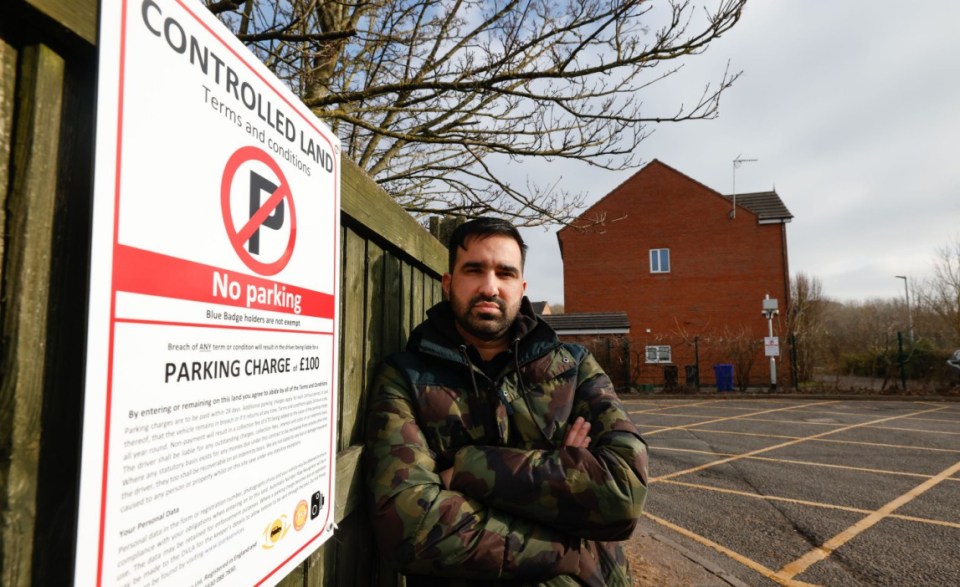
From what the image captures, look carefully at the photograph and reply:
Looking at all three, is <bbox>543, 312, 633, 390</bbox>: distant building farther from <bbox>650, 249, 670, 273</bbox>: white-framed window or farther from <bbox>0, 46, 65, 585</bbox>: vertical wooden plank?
<bbox>0, 46, 65, 585</bbox>: vertical wooden plank

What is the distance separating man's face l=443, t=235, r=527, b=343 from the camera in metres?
2.14

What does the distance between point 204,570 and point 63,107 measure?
0.84 m

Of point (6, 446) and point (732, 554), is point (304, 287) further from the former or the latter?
point (732, 554)

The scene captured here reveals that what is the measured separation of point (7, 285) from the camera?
2.24 ft

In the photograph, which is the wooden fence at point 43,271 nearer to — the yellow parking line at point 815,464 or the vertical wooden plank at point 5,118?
the vertical wooden plank at point 5,118

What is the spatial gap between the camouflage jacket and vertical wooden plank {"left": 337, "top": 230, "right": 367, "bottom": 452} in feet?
0.39

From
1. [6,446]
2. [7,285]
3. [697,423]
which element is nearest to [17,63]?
[7,285]

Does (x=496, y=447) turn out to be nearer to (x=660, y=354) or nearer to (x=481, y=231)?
(x=481, y=231)

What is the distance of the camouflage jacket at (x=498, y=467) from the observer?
1.60m

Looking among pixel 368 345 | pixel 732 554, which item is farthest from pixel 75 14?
pixel 732 554

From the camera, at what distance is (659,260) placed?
84.5 ft

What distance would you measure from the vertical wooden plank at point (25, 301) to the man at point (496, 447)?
106 cm

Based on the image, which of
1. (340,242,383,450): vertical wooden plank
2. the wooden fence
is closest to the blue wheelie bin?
(340,242,383,450): vertical wooden plank

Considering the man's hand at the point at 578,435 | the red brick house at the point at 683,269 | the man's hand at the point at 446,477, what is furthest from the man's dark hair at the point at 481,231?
the red brick house at the point at 683,269
